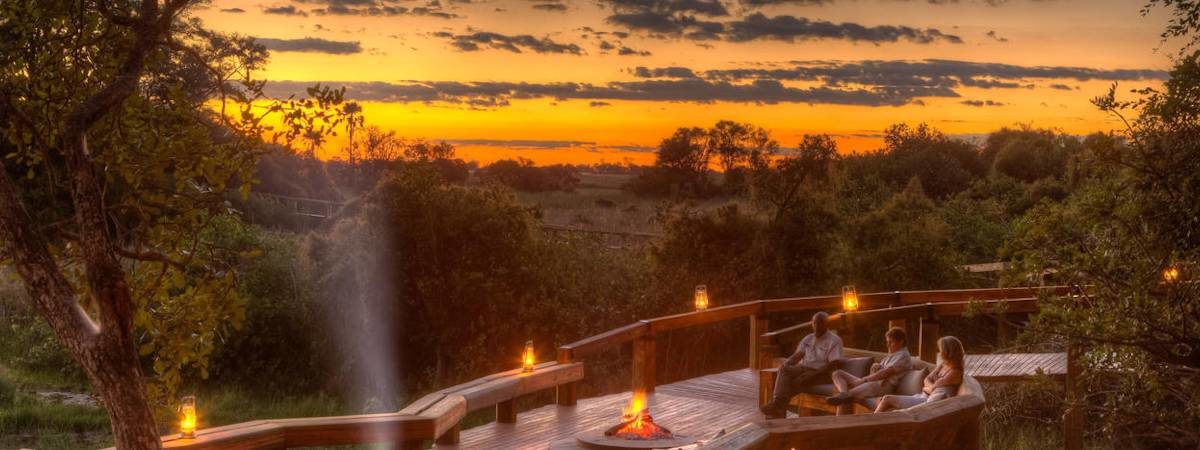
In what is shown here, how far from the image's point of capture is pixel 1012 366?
41.6 ft

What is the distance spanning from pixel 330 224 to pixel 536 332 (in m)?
4.65

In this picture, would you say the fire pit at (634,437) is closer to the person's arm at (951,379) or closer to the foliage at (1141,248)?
the person's arm at (951,379)

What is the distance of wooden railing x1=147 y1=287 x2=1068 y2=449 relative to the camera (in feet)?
20.2

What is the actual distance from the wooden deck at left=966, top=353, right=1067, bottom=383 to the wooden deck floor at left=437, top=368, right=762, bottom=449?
2.27 m

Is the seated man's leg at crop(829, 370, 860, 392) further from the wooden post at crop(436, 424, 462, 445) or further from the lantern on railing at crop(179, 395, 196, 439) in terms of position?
the lantern on railing at crop(179, 395, 196, 439)

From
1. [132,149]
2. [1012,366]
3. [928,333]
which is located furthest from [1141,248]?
[132,149]

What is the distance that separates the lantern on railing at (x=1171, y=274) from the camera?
301 inches

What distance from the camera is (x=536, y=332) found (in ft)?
64.1

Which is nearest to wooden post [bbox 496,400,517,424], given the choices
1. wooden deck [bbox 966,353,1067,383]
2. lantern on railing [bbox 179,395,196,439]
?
lantern on railing [bbox 179,395,196,439]

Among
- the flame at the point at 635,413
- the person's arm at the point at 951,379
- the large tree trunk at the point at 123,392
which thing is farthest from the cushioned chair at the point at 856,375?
the large tree trunk at the point at 123,392

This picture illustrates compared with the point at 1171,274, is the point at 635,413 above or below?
below

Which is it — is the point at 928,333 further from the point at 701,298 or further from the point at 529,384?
the point at 529,384

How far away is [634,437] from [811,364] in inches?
78.8

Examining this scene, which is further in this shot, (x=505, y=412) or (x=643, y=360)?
(x=643, y=360)
